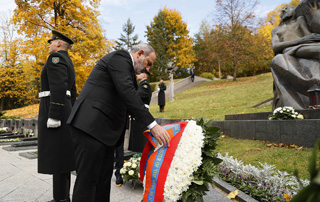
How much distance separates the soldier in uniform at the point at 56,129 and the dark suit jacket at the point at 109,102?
81cm

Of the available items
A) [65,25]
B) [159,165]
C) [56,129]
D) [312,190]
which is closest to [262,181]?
[159,165]

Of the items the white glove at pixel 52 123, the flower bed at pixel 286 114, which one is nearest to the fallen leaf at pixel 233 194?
the white glove at pixel 52 123

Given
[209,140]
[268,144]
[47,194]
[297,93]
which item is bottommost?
[47,194]

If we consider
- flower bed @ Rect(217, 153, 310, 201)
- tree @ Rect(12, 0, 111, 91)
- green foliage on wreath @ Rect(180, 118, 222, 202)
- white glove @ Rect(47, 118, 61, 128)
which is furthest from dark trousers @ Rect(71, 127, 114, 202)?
tree @ Rect(12, 0, 111, 91)

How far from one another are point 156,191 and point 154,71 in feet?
117

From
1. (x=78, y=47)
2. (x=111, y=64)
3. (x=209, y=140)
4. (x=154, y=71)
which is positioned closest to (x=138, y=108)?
(x=111, y=64)

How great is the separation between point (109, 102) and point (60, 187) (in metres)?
1.50

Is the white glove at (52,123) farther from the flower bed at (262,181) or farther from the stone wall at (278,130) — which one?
the stone wall at (278,130)

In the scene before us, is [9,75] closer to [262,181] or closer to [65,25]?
[65,25]

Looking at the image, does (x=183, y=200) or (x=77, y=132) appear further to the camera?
(x=77, y=132)

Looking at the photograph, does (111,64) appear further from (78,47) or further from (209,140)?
(78,47)

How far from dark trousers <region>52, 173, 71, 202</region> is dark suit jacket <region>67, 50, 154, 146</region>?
3.80 ft

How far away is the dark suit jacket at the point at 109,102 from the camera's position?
2.30 meters

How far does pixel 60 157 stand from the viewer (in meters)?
3.10
